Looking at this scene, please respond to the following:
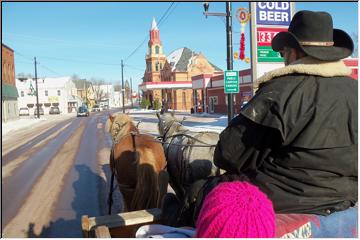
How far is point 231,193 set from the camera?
5.01 feet

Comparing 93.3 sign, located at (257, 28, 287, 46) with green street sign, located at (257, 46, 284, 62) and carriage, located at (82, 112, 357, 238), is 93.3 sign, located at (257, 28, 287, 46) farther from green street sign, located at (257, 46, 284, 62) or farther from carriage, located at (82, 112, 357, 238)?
carriage, located at (82, 112, 357, 238)

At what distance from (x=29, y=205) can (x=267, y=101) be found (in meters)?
6.01

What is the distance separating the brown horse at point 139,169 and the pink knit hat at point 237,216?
107 inches

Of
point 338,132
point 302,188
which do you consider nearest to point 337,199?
point 302,188

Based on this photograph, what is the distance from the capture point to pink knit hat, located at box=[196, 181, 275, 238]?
1.43 meters

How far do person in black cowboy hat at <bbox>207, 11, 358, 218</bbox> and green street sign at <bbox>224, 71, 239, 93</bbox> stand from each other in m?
7.83

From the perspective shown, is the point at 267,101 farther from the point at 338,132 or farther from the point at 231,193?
the point at 231,193

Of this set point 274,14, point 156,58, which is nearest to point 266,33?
point 274,14

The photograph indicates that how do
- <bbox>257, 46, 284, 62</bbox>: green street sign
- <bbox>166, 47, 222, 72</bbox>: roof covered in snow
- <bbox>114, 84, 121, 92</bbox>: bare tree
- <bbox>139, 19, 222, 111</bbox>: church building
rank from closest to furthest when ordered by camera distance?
<bbox>257, 46, 284, 62</bbox>: green street sign < <bbox>139, 19, 222, 111</bbox>: church building < <bbox>166, 47, 222, 72</bbox>: roof covered in snow < <bbox>114, 84, 121, 92</bbox>: bare tree

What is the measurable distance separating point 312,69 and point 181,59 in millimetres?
59376

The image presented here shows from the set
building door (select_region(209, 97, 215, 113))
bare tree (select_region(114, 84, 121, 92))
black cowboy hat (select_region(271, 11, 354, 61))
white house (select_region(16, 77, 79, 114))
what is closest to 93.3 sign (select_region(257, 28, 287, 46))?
black cowboy hat (select_region(271, 11, 354, 61))

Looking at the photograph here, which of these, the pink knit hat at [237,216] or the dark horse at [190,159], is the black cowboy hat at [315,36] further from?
the dark horse at [190,159]

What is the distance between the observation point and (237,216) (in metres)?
1.44

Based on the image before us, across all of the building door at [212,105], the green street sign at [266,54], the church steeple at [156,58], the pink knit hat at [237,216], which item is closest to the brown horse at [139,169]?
the pink knit hat at [237,216]
